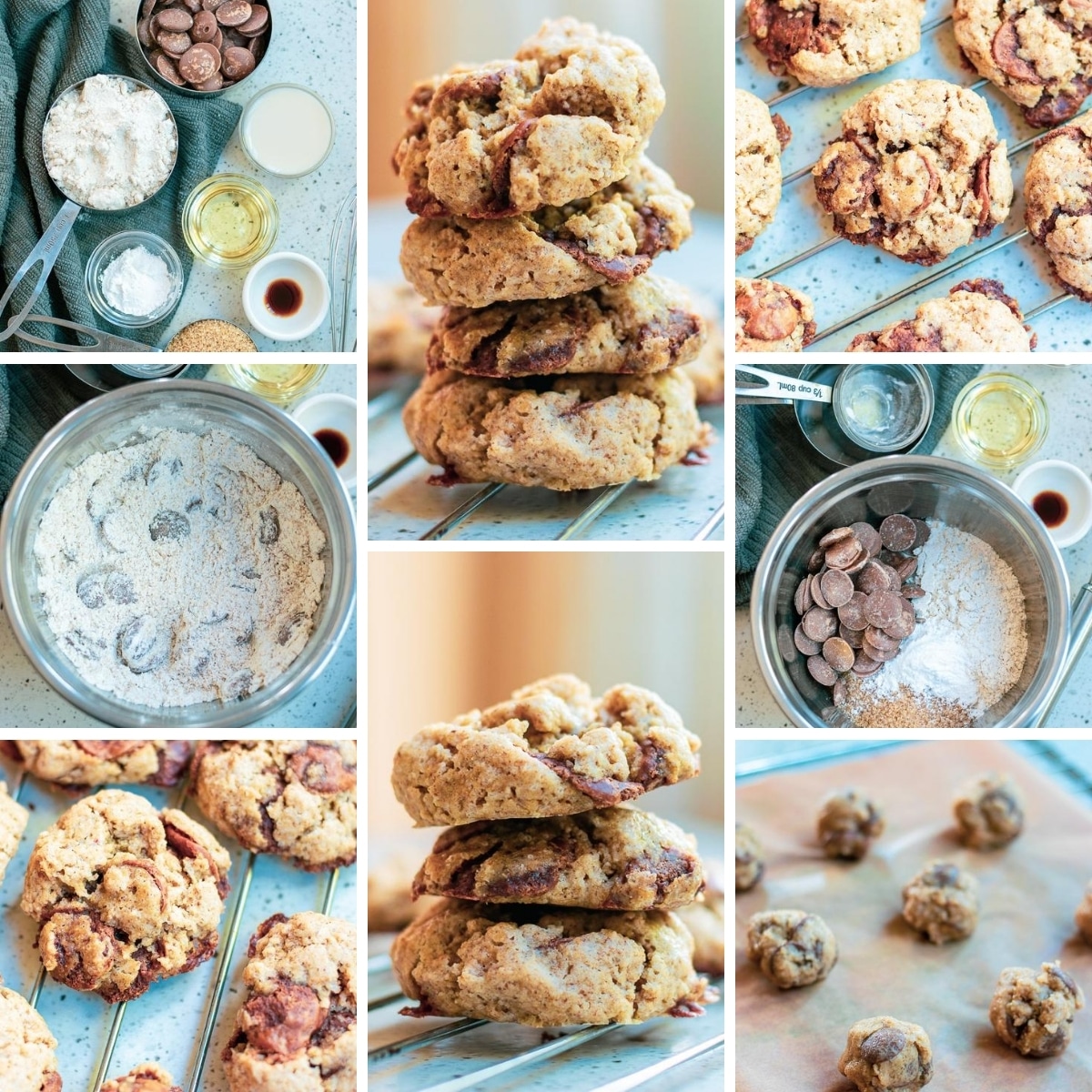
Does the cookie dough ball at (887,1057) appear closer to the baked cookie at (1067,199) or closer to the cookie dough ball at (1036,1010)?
the cookie dough ball at (1036,1010)

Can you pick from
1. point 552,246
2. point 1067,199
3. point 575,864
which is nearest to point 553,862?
point 575,864

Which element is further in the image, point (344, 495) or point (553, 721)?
point (344, 495)

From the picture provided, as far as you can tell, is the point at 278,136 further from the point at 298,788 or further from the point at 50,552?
the point at 298,788

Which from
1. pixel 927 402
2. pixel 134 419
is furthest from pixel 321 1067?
pixel 927 402

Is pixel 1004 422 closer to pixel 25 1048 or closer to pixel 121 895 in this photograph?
pixel 121 895

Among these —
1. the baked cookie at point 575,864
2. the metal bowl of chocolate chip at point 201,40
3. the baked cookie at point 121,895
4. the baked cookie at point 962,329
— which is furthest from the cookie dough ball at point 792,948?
the metal bowl of chocolate chip at point 201,40

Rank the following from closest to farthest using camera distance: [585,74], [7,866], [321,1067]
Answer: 1. [585,74]
2. [321,1067]
3. [7,866]
